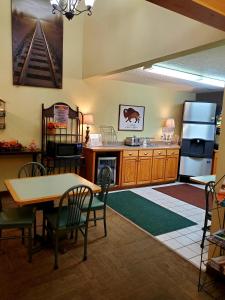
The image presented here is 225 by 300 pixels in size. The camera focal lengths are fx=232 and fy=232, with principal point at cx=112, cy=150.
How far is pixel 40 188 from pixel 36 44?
2976 mm

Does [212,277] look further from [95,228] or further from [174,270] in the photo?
[95,228]

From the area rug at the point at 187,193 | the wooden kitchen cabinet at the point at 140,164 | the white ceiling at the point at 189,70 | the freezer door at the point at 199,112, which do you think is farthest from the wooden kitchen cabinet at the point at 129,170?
the freezer door at the point at 199,112

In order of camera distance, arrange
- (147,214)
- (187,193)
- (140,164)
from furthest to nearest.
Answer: (140,164) → (187,193) → (147,214)

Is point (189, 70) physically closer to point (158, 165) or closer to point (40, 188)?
point (158, 165)

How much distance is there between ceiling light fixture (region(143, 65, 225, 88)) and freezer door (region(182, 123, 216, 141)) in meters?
1.00

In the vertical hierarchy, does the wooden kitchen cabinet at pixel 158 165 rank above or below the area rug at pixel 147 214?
above

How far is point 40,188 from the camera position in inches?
98.4

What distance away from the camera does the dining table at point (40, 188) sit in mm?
2205

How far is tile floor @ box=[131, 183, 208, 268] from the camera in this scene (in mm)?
2719

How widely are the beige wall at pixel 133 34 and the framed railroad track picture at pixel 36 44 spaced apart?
58 centimetres

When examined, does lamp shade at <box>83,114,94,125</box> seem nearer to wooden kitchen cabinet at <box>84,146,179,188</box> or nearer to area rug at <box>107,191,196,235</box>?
wooden kitchen cabinet at <box>84,146,179,188</box>

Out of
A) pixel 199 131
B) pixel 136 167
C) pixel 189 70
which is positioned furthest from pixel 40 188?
pixel 199 131

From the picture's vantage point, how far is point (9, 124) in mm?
4203

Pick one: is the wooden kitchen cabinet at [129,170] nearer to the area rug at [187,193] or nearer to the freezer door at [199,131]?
the area rug at [187,193]
